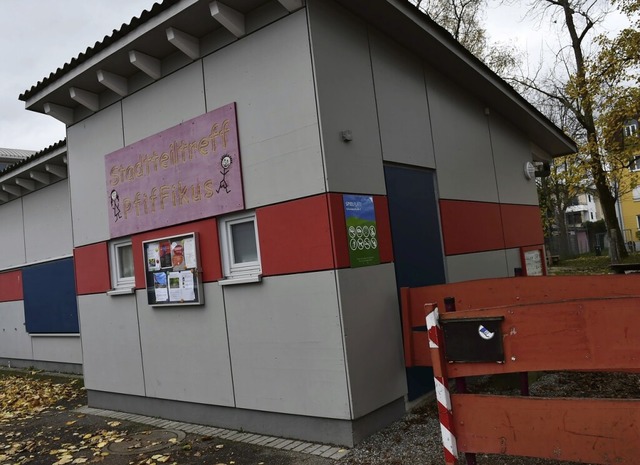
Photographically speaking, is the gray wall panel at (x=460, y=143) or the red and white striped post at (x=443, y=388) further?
the gray wall panel at (x=460, y=143)

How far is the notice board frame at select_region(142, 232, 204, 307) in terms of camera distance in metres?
6.30

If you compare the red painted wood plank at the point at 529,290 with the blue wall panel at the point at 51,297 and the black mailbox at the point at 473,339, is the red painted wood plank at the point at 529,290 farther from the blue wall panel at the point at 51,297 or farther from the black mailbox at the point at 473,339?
the blue wall panel at the point at 51,297

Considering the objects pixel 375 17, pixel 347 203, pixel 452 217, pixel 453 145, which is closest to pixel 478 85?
pixel 453 145

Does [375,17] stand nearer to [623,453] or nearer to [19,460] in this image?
[623,453]

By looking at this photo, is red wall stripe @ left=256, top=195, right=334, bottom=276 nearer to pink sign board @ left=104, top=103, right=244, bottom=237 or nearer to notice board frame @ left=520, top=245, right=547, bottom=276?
pink sign board @ left=104, top=103, right=244, bottom=237

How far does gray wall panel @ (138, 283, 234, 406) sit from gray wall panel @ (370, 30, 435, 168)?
272 cm

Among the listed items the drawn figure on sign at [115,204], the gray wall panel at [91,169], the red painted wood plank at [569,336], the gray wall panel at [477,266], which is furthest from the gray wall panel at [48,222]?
the red painted wood plank at [569,336]

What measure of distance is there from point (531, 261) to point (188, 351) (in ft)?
21.2

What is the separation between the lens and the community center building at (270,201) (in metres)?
5.26

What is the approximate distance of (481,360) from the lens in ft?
11.6

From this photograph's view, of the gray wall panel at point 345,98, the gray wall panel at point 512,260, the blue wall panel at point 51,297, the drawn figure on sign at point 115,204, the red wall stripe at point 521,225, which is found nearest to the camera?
the gray wall panel at point 345,98

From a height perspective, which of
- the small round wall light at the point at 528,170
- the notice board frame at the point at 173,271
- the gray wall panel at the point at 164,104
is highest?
the gray wall panel at the point at 164,104

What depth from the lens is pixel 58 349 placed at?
11.3 m

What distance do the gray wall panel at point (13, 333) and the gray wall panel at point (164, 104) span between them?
24.9 ft
